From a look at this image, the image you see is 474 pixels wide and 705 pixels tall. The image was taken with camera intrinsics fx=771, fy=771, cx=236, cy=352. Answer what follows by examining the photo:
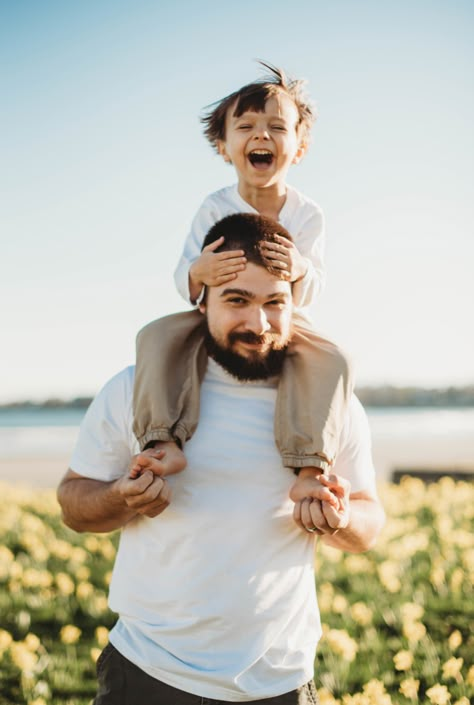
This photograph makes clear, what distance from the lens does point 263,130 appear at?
9.68ft

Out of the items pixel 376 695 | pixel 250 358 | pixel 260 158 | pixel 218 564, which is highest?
pixel 260 158

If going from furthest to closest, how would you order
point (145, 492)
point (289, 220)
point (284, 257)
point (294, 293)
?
point (289, 220), point (294, 293), point (284, 257), point (145, 492)

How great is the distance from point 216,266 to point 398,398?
144 feet

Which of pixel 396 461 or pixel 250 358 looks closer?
pixel 250 358

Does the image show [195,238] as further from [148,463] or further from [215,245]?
[148,463]

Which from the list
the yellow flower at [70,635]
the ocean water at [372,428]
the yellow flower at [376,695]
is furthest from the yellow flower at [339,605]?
the ocean water at [372,428]

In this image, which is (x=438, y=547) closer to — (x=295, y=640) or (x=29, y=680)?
(x=29, y=680)

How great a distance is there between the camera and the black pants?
2086mm

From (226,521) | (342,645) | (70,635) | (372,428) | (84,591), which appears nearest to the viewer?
(226,521)

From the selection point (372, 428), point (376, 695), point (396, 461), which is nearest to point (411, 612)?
point (376, 695)

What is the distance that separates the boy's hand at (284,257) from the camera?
2.40 meters

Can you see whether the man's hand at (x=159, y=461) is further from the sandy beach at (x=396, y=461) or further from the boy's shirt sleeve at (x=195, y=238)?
the sandy beach at (x=396, y=461)

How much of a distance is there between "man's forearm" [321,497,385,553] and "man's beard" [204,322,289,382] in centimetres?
49

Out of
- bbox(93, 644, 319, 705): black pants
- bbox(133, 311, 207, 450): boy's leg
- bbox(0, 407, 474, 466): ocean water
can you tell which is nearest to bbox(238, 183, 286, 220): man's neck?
bbox(133, 311, 207, 450): boy's leg
